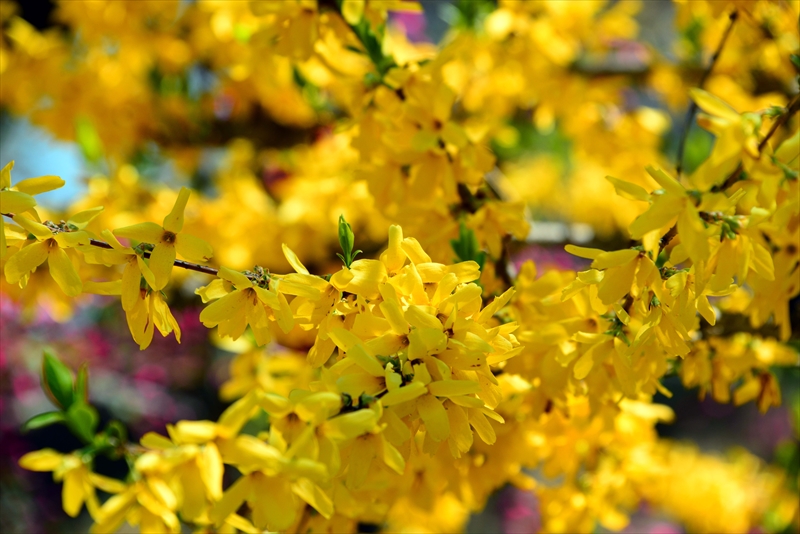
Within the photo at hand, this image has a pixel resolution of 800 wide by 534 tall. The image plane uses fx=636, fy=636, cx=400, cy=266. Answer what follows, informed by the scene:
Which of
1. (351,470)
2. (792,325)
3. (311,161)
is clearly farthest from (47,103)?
(792,325)

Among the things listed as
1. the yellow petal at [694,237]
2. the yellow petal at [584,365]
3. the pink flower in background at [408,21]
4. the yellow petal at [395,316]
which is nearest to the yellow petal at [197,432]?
the yellow petal at [395,316]

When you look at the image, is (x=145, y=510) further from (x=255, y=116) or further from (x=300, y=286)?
(x=255, y=116)

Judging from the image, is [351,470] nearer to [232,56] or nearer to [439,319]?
[439,319]

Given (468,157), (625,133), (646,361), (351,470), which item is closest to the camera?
(351,470)

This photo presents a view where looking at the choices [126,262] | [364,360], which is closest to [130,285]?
[126,262]

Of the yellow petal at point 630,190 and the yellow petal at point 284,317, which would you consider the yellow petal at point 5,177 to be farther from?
the yellow petal at point 630,190

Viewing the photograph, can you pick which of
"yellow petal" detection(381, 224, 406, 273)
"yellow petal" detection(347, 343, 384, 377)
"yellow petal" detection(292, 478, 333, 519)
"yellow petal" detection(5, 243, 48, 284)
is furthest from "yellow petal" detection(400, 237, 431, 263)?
"yellow petal" detection(5, 243, 48, 284)
